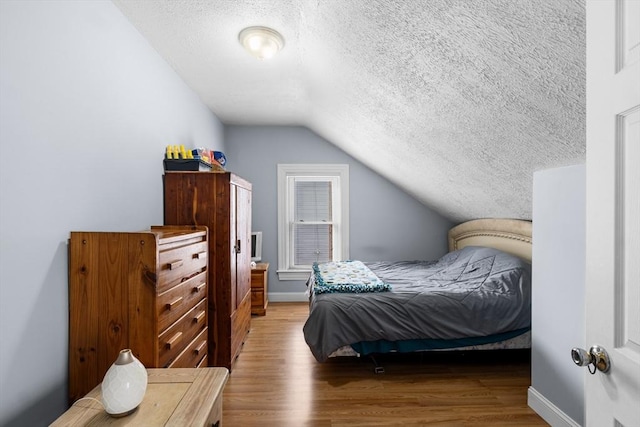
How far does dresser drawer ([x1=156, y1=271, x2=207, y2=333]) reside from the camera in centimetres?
147

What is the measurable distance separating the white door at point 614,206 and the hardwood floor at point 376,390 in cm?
141

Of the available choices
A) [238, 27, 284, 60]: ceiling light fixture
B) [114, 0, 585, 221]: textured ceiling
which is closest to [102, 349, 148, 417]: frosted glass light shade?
[114, 0, 585, 221]: textured ceiling

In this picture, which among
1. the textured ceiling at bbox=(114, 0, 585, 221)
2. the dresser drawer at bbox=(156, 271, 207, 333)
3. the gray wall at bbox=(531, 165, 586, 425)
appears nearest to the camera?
the textured ceiling at bbox=(114, 0, 585, 221)

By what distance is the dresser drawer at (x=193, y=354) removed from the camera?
171 centimetres

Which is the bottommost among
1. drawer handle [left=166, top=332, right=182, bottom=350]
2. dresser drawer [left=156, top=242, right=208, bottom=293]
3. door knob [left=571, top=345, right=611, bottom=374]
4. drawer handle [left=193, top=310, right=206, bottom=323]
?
drawer handle [left=193, top=310, right=206, bottom=323]

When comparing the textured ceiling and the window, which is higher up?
the textured ceiling

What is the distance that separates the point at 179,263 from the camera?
1.66 metres

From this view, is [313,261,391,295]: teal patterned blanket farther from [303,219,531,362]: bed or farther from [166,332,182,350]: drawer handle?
[166,332,182,350]: drawer handle

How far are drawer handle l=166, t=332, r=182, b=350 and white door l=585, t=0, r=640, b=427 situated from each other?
63.3 inches

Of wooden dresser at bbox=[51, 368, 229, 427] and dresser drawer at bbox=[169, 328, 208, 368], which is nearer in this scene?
wooden dresser at bbox=[51, 368, 229, 427]

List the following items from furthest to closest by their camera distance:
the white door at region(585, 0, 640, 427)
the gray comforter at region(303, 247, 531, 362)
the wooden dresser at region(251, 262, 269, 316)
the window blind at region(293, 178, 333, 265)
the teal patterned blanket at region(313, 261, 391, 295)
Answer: the window blind at region(293, 178, 333, 265), the wooden dresser at region(251, 262, 269, 316), the teal patterned blanket at region(313, 261, 391, 295), the gray comforter at region(303, 247, 531, 362), the white door at region(585, 0, 640, 427)

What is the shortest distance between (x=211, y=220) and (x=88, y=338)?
3.79ft

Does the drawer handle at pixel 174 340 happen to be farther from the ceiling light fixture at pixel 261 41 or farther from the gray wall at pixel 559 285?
the gray wall at pixel 559 285

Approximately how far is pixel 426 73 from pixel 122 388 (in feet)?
6.59
